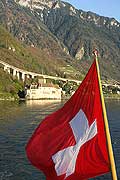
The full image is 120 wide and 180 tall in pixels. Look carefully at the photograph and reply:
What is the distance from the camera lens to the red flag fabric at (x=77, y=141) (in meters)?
11.0

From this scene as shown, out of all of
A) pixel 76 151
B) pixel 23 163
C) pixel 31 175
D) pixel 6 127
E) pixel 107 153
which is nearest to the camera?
pixel 107 153

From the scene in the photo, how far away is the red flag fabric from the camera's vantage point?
10984 mm

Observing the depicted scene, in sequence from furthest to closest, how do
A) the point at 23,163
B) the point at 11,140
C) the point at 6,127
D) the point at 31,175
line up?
the point at 6,127 → the point at 11,140 → the point at 23,163 → the point at 31,175

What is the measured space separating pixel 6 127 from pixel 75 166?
63.4 m

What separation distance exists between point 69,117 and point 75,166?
146 centimetres

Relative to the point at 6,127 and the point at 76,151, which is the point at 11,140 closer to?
the point at 6,127

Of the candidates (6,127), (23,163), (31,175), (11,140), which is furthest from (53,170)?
(6,127)

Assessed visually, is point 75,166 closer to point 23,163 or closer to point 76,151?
point 76,151

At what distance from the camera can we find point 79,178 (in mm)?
11281

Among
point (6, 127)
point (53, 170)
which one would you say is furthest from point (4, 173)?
point (6, 127)

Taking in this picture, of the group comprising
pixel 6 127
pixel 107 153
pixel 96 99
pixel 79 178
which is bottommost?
pixel 6 127

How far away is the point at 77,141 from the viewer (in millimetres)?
11414

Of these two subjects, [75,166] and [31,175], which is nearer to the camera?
[75,166]

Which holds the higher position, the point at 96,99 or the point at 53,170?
the point at 96,99
